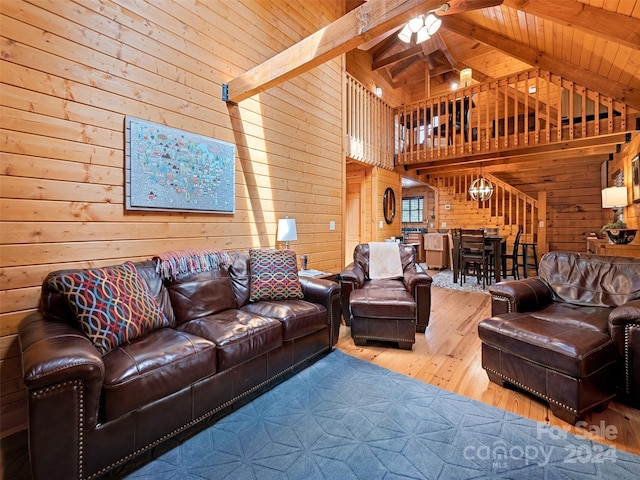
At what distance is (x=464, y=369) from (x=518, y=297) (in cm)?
70

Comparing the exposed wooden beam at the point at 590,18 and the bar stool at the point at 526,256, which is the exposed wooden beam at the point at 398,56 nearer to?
the exposed wooden beam at the point at 590,18

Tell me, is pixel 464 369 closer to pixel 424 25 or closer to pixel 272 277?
pixel 272 277

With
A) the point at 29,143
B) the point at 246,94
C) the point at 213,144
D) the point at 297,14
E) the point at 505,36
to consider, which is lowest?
the point at 29,143

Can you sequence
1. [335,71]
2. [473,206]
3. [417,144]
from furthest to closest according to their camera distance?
1. [473,206]
2. [417,144]
3. [335,71]

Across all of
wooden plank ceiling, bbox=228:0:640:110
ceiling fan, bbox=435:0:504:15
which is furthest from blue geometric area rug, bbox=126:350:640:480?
ceiling fan, bbox=435:0:504:15

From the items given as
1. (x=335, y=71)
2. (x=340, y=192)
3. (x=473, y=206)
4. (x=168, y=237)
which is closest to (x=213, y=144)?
(x=168, y=237)

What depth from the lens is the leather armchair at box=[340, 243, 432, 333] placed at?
295cm

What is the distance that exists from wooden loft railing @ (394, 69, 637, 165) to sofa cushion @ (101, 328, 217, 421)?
5.80 m

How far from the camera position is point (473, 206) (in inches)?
317

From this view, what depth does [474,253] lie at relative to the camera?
214 inches

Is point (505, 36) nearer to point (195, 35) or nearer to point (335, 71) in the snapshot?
point (335, 71)

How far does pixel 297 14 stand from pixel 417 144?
143 inches

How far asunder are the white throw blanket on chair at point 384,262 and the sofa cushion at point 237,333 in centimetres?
171

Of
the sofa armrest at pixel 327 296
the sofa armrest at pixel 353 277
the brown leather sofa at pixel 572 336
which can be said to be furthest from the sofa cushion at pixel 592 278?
the sofa armrest at pixel 327 296
